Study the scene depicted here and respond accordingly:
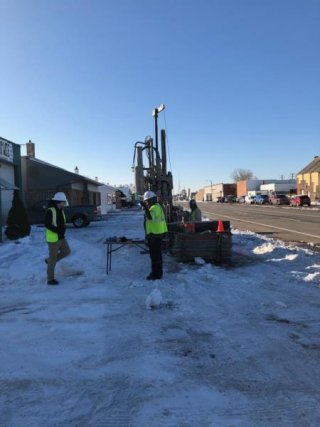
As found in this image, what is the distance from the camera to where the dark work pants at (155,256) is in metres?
9.06

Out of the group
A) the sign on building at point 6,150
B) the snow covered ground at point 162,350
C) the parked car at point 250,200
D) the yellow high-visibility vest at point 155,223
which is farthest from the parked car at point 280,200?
the yellow high-visibility vest at point 155,223

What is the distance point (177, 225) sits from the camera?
1244 centimetres

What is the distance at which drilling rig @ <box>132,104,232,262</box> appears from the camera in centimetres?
1089

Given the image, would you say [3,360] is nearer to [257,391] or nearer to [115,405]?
[115,405]

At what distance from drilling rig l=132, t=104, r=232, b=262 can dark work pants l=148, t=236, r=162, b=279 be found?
1.60m

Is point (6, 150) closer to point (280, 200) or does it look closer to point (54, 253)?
point (54, 253)

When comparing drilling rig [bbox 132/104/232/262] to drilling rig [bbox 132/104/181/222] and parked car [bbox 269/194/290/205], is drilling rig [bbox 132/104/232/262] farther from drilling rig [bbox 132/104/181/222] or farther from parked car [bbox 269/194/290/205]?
parked car [bbox 269/194/290/205]

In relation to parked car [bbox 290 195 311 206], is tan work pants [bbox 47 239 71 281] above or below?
A: below

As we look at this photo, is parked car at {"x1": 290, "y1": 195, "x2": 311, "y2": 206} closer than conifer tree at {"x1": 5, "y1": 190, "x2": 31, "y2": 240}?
No

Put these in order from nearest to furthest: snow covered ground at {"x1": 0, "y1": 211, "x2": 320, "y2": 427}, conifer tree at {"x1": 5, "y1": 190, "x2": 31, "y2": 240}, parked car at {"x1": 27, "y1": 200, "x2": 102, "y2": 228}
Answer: snow covered ground at {"x1": 0, "y1": 211, "x2": 320, "y2": 427}, conifer tree at {"x1": 5, "y1": 190, "x2": 31, "y2": 240}, parked car at {"x1": 27, "y1": 200, "x2": 102, "y2": 228}

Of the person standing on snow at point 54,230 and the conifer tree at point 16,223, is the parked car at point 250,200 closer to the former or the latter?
Result: the conifer tree at point 16,223

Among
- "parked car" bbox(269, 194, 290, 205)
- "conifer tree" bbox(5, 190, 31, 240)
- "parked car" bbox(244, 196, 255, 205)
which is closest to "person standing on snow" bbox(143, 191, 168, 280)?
"conifer tree" bbox(5, 190, 31, 240)

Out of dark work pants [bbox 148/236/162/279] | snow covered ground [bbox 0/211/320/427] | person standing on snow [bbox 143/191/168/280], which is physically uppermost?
person standing on snow [bbox 143/191/168/280]

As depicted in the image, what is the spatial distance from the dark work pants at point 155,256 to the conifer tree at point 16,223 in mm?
9796
